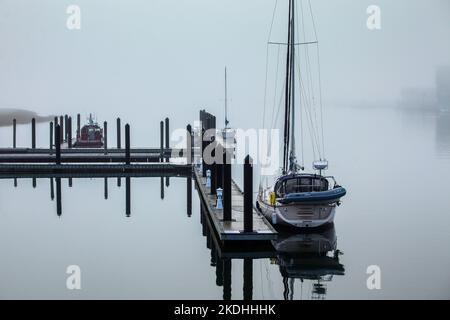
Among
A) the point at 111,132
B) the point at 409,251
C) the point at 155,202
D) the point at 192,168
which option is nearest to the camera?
the point at 409,251

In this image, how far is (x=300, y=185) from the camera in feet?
115

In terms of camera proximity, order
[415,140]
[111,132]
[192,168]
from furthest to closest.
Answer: [111,132] → [415,140] → [192,168]

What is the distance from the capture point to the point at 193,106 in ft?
523

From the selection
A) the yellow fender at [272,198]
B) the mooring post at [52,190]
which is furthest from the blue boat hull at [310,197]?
the mooring post at [52,190]

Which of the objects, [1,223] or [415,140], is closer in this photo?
[1,223]

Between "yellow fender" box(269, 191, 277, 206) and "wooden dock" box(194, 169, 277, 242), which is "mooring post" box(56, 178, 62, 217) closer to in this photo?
"wooden dock" box(194, 169, 277, 242)

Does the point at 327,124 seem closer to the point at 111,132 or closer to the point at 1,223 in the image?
the point at 111,132

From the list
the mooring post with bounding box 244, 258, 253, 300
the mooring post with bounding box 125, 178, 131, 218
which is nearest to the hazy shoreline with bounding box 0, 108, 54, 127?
the mooring post with bounding box 125, 178, 131, 218

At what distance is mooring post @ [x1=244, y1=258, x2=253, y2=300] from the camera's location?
26525mm

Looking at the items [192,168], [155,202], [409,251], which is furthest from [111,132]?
[409,251]

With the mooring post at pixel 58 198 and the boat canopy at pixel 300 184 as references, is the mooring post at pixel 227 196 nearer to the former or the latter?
the boat canopy at pixel 300 184

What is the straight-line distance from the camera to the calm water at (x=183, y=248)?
27.2 meters
